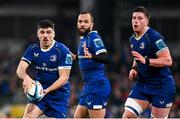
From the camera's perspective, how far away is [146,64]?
939 cm

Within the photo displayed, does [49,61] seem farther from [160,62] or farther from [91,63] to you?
[160,62]

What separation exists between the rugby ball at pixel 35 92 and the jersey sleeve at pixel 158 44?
5.63 ft

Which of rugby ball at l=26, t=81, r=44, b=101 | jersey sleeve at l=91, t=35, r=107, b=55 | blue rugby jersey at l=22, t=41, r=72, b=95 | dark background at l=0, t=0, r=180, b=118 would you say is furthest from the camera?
dark background at l=0, t=0, r=180, b=118

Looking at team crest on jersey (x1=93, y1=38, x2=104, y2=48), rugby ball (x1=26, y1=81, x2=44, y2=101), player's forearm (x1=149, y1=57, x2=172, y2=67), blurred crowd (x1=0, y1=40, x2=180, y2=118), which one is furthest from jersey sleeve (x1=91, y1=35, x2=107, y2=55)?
blurred crowd (x1=0, y1=40, x2=180, y2=118)

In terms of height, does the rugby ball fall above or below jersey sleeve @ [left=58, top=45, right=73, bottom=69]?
below

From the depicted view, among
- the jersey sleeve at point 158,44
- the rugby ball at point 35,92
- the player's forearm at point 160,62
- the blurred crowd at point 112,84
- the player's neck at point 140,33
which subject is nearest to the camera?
the rugby ball at point 35,92

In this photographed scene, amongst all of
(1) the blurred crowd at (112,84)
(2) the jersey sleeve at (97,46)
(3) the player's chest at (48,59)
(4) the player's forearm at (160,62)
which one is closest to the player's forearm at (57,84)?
(3) the player's chest at (48,59)

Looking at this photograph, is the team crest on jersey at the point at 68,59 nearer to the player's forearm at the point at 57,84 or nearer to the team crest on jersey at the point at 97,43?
the player's forearm at the point at 57,84

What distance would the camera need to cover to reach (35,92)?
30.4ft

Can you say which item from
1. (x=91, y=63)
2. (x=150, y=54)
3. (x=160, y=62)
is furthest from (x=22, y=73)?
(x=160, y=62)

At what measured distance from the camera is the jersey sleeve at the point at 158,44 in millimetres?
9531

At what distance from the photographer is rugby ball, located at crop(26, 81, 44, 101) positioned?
365 inches

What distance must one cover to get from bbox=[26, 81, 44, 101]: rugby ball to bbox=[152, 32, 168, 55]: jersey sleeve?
1.71 metres

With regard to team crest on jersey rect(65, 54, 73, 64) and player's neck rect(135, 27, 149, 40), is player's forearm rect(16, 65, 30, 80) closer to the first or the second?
team crest on jersey rect(65, 54, 73, 64)
